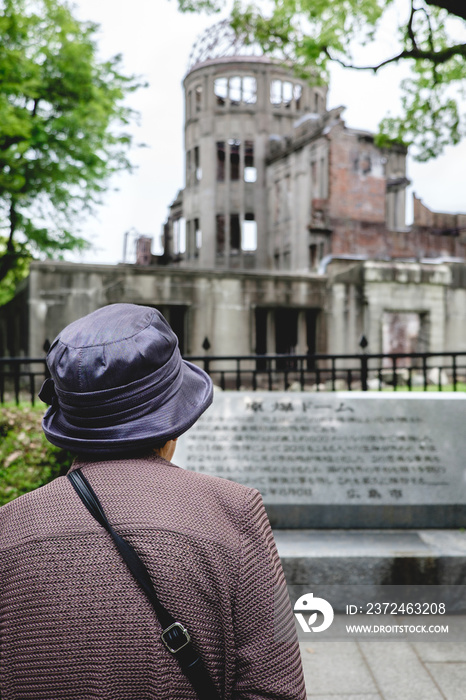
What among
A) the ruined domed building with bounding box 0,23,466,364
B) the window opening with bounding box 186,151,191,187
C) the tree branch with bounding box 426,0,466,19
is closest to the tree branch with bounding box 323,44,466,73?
the tree branch with bounding box 426,0,466,19

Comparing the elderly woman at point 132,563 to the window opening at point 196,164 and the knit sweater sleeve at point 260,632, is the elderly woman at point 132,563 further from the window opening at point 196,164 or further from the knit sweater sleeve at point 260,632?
the window opening at point 196,164

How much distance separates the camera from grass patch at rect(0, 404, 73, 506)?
5.16 meters

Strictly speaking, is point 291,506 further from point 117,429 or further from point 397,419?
point 117,429

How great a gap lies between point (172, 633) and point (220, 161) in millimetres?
35094

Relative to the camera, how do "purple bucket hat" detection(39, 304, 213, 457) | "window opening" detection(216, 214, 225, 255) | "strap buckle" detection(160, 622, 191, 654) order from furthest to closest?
"window opening" detection(216, 214, 225, 255) < "purple bucket hat" detection(39, 304, 213, 457) < "strap buckle" detection(160, 622, 191, 654)

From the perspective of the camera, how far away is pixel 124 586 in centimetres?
124

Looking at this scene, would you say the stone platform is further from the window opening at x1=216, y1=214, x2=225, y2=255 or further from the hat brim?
the window opening at x1=216, y1=214, x2=225, y2=255

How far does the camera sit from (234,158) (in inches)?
1346

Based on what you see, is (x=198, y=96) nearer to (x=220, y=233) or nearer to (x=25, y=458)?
(x=220, y=233)

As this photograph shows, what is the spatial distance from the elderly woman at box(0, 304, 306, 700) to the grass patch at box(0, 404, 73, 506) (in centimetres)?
402

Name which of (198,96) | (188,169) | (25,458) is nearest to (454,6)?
(25,458)

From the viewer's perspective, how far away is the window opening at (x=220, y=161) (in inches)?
1330

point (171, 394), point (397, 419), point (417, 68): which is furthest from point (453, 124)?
point (171, 394)

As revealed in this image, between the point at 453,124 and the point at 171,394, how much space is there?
48.0 feet
